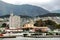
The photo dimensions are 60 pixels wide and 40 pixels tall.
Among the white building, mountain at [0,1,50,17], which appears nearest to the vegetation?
mountain at [0,1,50,17]

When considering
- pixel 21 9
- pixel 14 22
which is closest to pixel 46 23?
pixel 21 9

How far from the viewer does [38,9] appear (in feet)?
41.2

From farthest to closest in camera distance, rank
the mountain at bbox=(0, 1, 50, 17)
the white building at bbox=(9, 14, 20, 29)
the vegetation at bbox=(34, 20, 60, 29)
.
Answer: the mountain at bbox=(0, 1, 50, 17) < the vegetation at bbox=(34, 20, 60, 29) < the white building at bbox=(9, 14, 20, 29)

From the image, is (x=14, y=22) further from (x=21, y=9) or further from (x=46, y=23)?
(x=46, y=23)

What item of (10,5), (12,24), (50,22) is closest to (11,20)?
(12,24)

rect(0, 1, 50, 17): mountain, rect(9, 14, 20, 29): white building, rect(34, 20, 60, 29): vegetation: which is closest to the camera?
rect(9, 14, 20, 29): white building

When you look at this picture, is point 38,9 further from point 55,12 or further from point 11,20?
point 11,20

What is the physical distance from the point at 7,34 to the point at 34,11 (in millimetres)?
2642

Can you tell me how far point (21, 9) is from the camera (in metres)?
12.8

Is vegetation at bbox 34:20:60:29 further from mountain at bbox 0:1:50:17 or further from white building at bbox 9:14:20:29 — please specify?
white building at bbox 9:14:20:29

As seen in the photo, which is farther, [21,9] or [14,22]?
[21,9]

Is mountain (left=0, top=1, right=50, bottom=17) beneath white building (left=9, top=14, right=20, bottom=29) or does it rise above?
above

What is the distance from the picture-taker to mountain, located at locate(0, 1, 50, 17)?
12371 mm

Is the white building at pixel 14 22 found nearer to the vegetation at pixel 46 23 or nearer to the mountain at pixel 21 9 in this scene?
the mountain at pixel 21 9
